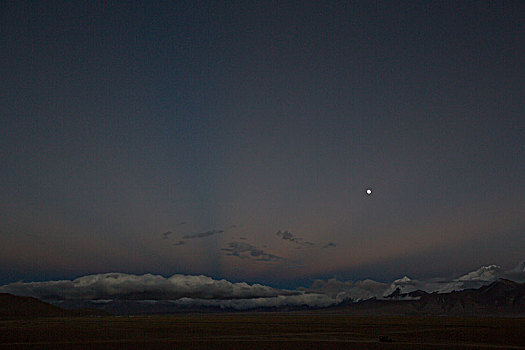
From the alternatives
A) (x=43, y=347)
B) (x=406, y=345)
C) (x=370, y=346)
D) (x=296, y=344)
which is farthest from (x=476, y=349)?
(x=43, y=347)

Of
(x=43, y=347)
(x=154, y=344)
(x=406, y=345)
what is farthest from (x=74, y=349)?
(x=406, y=345)

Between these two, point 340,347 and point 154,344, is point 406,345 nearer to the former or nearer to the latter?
point 340,347

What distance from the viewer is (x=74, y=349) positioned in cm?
5900

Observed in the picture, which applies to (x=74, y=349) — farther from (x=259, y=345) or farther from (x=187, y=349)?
(x=259, y=345)

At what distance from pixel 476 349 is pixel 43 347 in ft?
187

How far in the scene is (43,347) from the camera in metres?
61.1

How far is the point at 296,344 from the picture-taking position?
6384cm

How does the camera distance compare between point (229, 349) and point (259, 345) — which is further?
point (259, 345)

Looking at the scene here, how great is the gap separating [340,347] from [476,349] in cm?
1745

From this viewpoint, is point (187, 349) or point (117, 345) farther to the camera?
point (117, 345)

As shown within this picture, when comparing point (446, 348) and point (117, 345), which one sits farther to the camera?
point (117, 345)

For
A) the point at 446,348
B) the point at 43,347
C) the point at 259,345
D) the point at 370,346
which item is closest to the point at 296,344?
the point at 259,345

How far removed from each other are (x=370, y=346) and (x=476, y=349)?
44.0 feet

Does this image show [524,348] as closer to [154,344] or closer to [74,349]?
[154,344]
